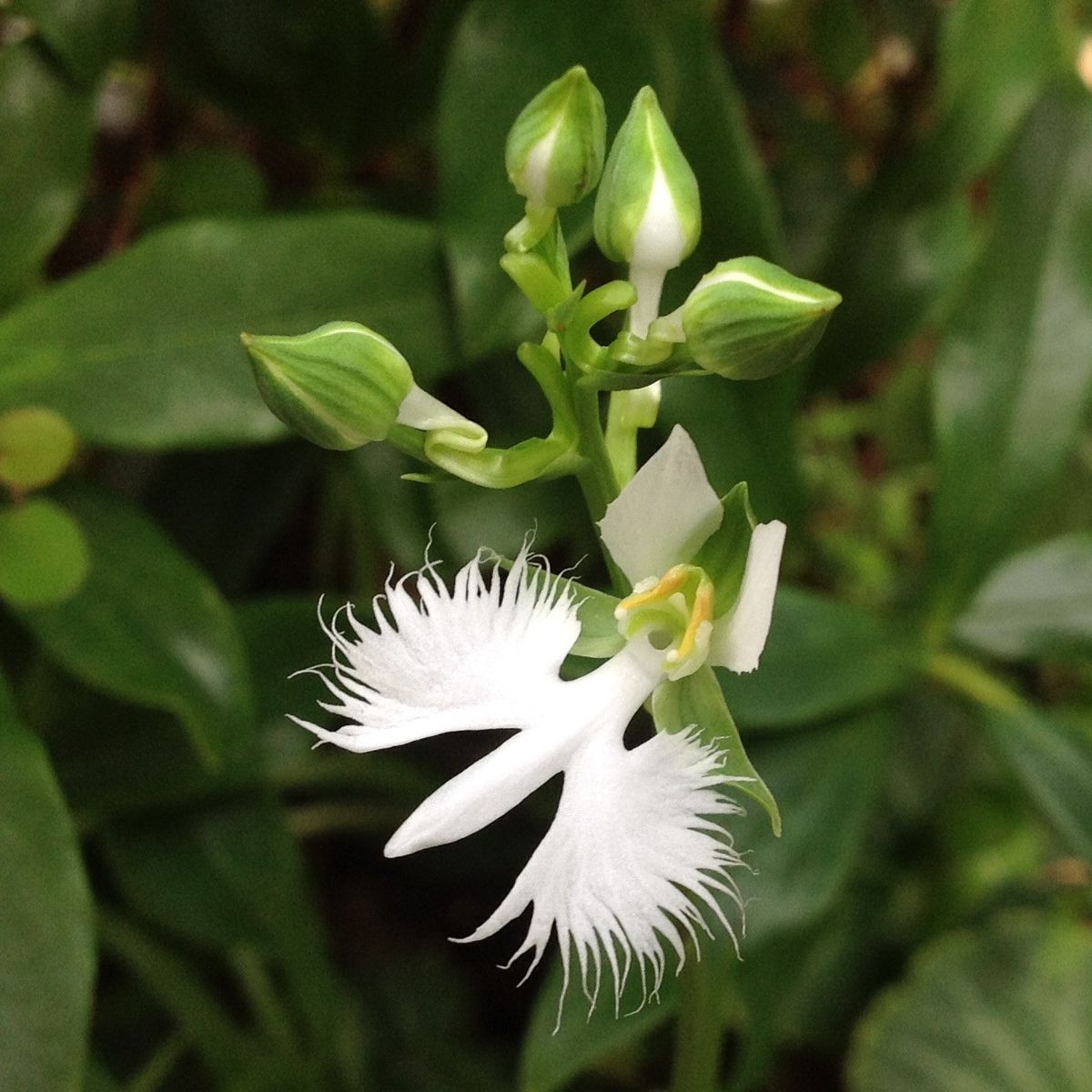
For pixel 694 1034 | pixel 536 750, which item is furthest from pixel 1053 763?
pixel 536 750

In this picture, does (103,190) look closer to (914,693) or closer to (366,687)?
(366,687)

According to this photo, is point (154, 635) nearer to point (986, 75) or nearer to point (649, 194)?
point (649, 194)

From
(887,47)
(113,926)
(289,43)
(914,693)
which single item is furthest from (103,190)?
(914,693)

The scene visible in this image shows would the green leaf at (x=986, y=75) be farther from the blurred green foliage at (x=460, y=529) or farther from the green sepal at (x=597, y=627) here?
the green sepal at (x=597, y=627)

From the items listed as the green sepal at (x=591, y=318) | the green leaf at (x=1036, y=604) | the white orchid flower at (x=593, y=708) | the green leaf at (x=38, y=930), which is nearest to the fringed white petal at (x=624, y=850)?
the white orchid flower at (x=593, y=708)

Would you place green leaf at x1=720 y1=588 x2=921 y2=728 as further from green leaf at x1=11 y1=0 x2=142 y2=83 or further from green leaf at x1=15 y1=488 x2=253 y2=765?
green leaf at x1=11 y1=0 x2=142 y2=83
